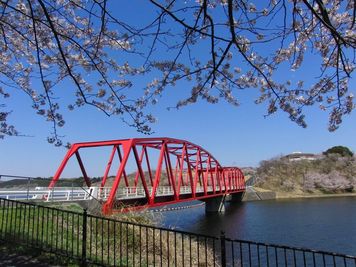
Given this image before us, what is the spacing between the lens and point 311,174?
86938 millimetres

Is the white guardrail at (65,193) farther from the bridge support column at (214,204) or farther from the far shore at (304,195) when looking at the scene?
the far shore at (304,195)

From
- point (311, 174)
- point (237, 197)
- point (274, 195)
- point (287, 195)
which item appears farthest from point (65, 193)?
point (311, 174)

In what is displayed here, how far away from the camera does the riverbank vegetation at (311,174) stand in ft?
273

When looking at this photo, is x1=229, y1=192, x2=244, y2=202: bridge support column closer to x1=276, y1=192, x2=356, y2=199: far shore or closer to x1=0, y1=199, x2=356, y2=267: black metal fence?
x1=276, y1=192, x2=356, y2=199: far shore

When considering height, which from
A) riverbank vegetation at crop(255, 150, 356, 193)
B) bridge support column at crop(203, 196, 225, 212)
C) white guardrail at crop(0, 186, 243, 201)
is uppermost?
riverbank vegetation at crop(255, 150, 356, 193)

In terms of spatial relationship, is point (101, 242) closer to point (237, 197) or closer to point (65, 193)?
point (65, 193)

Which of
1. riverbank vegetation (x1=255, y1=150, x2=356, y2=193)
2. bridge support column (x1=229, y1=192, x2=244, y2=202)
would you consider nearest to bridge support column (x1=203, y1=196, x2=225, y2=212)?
bridge support column (x1=229, y1=192, x2=244, y2=202)

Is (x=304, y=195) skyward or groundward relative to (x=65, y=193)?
groundward

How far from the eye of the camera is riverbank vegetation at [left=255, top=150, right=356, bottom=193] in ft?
273

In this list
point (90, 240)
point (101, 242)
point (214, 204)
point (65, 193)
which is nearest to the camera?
point (90, 240)

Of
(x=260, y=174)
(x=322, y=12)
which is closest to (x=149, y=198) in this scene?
(x=322, y=12)

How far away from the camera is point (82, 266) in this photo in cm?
670

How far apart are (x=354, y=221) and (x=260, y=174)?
61.2 m

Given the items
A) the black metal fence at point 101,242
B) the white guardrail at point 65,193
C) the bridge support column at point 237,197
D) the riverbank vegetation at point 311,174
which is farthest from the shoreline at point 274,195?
the black metal fence at point 101,242
